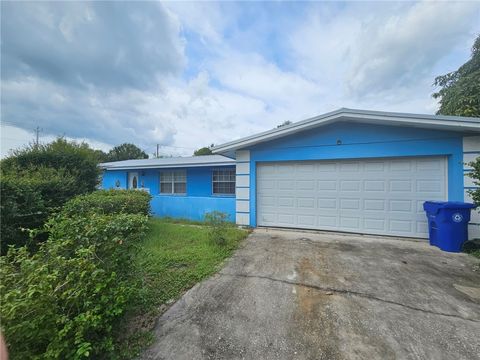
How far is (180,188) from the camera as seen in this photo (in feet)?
42.0

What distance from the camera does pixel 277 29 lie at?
780 cm

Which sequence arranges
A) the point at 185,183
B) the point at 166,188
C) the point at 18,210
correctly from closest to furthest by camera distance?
1. the point at 18,210
2. the point at 185,183
3. the point at 166,188

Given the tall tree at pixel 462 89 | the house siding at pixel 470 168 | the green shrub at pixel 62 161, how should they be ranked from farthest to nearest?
the tall tree at pixel 462 89
the green shrub at pixel 62 161
the house siding at pixel 470 168

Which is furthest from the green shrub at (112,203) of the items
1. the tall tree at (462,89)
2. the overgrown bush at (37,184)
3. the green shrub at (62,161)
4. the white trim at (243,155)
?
the tall tree at (462,89)

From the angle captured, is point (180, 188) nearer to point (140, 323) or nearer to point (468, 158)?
point (140, 323)

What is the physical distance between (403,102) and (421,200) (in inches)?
276

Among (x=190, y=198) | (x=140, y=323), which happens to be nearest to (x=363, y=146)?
(x=190, y=198)

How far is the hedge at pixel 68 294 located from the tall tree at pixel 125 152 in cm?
4302

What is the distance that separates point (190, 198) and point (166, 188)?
4.26 m

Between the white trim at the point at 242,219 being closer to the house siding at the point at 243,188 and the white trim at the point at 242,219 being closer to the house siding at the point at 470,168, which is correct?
the house siding at the point at 243,188

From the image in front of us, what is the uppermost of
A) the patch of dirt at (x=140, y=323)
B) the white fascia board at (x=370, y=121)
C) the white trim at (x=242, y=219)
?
the white fascia board at (x=370, y=121)

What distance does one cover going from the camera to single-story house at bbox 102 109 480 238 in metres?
5.88

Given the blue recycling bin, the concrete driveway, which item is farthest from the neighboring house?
the blue recycling bin

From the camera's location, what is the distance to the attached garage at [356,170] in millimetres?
5867
